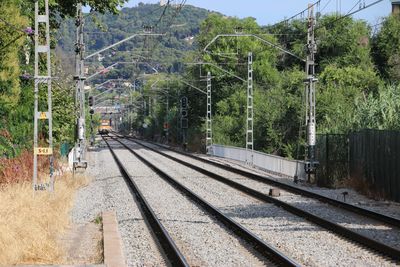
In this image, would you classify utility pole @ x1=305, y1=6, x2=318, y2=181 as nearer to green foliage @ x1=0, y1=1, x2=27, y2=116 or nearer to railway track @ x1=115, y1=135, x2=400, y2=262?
railway track @ x1=115, y1=135, x2=400, y2=262

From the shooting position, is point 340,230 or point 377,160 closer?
point 340,230

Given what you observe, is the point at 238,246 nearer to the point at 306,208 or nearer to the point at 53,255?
the point at 53,255

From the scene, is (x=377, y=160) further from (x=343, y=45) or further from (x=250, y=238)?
(x=343, y=45)

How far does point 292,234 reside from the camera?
1631cm

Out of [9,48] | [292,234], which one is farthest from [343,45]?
[292,234]

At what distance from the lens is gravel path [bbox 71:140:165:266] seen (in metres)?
13.8

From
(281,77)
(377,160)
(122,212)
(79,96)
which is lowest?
(122,212)

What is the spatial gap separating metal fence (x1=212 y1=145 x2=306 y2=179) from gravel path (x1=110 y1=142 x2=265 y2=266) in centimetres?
872

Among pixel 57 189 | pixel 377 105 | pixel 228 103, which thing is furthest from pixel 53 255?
pixel 228 103

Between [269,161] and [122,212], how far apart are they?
69.2 feet

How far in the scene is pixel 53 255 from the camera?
1235cm

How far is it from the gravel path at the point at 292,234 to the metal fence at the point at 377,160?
4605 mm

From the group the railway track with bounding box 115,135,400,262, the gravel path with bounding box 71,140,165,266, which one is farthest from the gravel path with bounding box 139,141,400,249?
the gravel path with bounding box 71,140,165,266

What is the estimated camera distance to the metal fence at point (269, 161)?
34969mm
